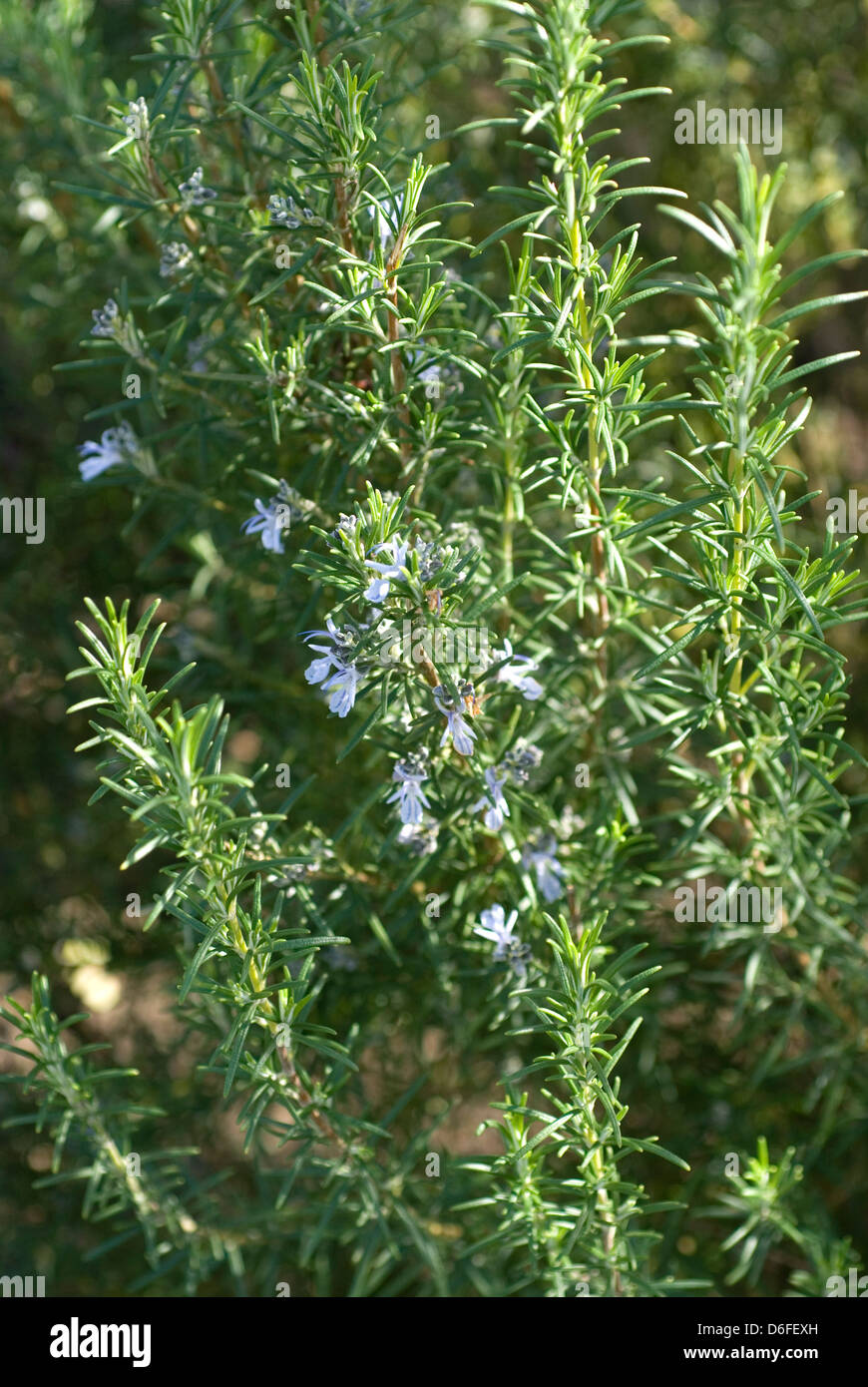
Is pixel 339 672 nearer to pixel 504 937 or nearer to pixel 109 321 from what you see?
pixel 504 937

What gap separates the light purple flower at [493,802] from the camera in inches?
37.2

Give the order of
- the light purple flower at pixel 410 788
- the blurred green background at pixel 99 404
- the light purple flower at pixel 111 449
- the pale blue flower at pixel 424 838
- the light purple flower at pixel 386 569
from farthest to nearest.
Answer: the blurred green background at pixel 99 404, the light purple flower at pixel 111 449, the pale blue flower at pixel 424 838, the light purple flower at pixel 410 788, the light purple flower at pixel 386 569

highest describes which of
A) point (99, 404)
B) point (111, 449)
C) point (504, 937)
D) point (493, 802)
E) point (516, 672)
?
point (99, 404)

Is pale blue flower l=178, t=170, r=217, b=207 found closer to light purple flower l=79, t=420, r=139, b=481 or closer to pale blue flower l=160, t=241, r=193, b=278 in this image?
pale blue flower l=160, t=241, r=193, b=278

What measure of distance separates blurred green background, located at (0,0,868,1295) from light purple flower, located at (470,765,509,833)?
58 cm

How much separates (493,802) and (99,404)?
3.38ft

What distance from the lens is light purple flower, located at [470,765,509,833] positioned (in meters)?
0.94

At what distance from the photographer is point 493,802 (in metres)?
0.97

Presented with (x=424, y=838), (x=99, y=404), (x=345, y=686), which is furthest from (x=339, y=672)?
(x=99, y=404)

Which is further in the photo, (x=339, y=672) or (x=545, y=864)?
(x=545, y=864)

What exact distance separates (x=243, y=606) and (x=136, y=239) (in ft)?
1.78

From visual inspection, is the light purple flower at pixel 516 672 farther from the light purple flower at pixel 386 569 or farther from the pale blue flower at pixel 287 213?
the pale blue flower at pixel 287 213

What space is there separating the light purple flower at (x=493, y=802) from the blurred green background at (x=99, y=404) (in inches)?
22.6

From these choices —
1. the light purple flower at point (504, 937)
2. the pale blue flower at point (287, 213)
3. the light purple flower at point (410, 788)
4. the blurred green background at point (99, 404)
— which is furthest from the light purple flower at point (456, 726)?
the blurred green background at point (99, 404)
